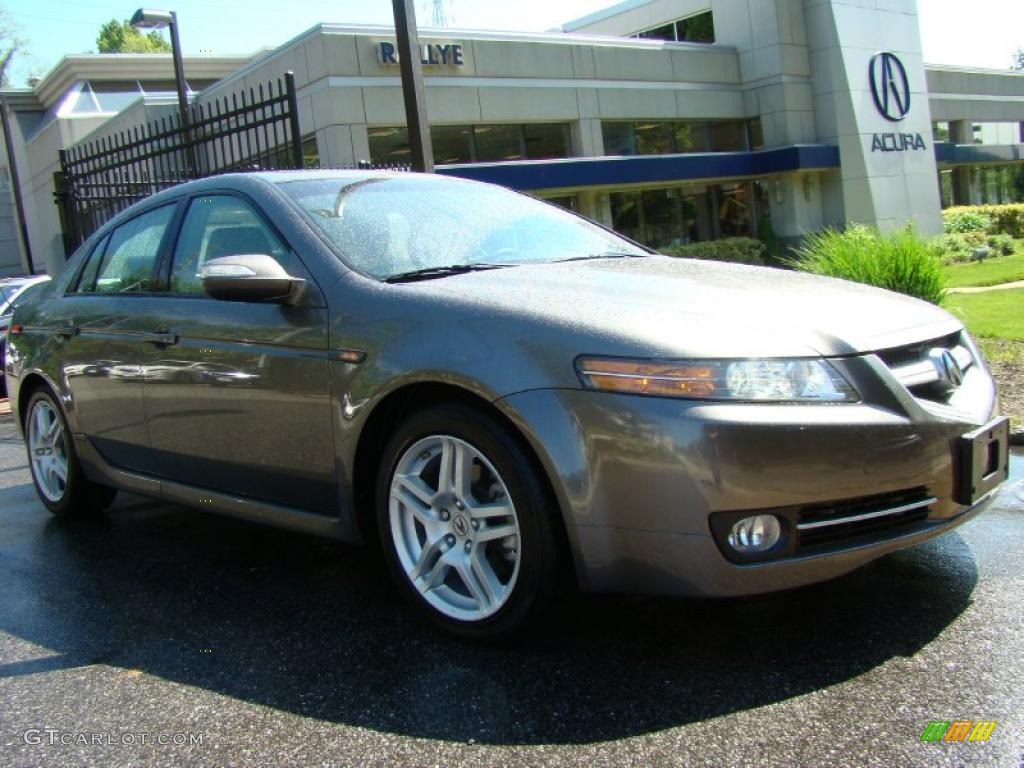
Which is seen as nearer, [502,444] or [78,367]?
[502,444]

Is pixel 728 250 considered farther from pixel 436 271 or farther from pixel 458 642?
pixel 458 642

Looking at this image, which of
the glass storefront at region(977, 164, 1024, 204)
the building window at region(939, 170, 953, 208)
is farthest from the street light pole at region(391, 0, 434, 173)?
the glass storefront at region(977, 164, 1024, 204)

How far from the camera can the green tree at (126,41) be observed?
7200 centimetres

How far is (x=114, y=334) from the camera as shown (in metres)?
4.51

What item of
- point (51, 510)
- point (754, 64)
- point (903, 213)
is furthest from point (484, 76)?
point (51, 510)

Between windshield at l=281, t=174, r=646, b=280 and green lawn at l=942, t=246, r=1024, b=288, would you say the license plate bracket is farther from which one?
green lawn at l=942, t=246, r=1024, b=288

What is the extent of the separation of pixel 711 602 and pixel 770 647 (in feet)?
1.51

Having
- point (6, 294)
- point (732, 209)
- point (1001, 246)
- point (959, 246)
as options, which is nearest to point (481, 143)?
point (732, 209)

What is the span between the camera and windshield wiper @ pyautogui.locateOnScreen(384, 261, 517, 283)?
3.54m

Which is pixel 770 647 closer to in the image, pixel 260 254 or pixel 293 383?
pixel 293 383

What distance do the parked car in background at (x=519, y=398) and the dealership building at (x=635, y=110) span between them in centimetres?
1648

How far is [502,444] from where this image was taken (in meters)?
3.00

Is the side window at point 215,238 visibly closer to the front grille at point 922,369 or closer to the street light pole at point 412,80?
the front grille at point 922,369

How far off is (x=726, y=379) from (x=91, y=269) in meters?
3.69
